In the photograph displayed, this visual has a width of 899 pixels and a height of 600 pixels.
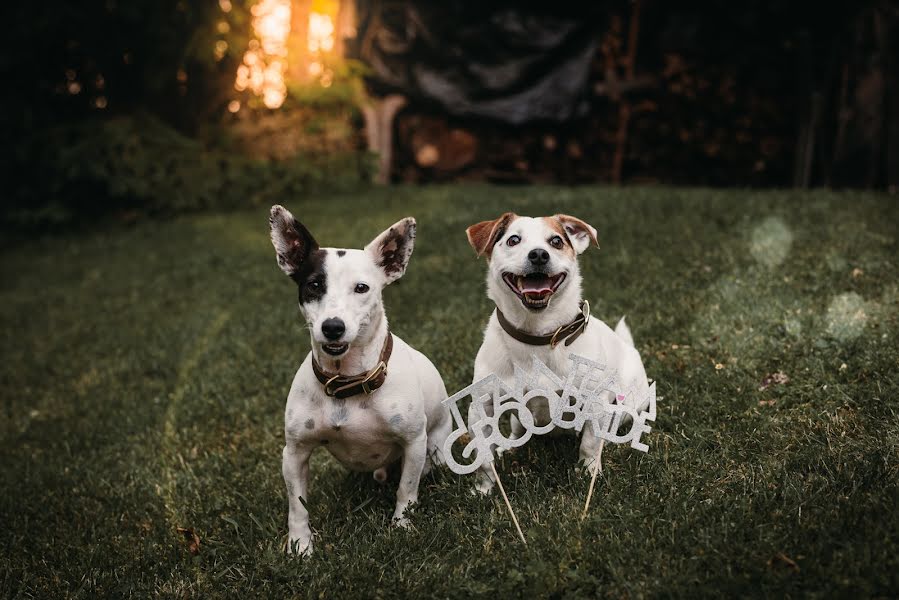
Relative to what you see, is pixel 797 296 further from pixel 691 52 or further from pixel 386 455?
pixel 691 52

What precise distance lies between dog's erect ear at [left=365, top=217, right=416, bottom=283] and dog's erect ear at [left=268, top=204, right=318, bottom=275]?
0.27 metres

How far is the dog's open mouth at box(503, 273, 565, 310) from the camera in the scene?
3.11 m

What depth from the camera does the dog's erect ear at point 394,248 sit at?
10.2 feet

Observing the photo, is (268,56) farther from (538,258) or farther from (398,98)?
(538,258)

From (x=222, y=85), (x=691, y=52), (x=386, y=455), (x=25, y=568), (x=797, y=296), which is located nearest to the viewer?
(x=386, y=455)

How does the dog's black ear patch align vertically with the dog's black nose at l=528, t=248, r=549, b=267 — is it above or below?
below

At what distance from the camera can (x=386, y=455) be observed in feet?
10.7

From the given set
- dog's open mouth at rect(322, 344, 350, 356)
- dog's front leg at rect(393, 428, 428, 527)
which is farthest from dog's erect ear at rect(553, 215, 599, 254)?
dog's open mouth at rect(322, 344, 350, 356)

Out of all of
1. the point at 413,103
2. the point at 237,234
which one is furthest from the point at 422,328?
the point at 413,103

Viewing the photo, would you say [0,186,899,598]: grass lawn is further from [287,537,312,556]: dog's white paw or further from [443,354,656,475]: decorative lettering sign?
[443,354,656,475]: decorative lettering sign

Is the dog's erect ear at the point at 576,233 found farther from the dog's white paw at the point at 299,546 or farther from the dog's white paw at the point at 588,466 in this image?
the dog's white paw at the point at 299,546

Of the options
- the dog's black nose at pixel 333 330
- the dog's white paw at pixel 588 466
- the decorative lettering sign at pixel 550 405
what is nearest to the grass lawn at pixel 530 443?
the dog's white paw at pixel 588 466

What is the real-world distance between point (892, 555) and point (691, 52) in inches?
408

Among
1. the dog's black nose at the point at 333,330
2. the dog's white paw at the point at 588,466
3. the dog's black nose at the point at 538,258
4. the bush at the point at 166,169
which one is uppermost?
the dog's black nose at the point at 538,258
